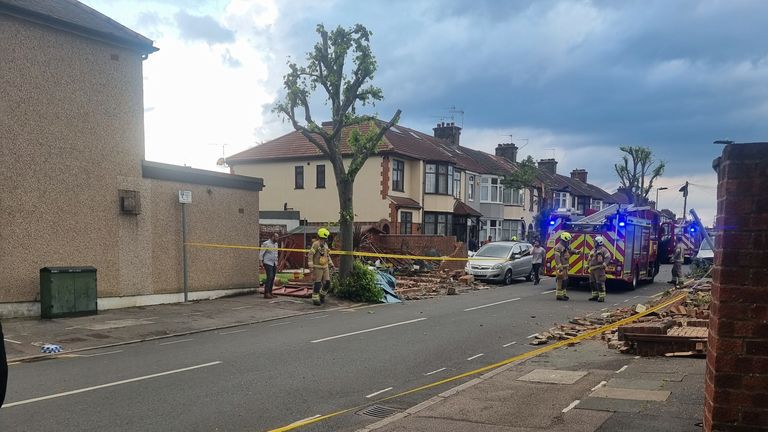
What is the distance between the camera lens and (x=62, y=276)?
38.4 ft

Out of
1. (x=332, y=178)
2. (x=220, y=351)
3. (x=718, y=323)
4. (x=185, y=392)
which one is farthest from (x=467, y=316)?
(x=332, y=178)

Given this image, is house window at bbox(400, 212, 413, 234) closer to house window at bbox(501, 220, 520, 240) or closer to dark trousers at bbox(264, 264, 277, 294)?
house window at bbox(501, 220, 520, 240)

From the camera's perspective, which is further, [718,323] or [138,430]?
[138,430]

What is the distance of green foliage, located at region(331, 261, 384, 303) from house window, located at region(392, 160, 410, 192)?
18.1 meters

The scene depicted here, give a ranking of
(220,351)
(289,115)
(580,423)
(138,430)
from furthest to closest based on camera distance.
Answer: (289,115), (220,351), (138,430), (580,423)

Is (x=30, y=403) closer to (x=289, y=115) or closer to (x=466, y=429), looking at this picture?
(x=466, y=429)

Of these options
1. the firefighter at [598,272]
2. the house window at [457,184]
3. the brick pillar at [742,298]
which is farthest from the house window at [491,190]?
Result: the brick pillar at [742,298]

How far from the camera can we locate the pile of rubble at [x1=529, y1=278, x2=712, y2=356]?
24.9ft

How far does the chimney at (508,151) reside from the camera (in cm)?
5566

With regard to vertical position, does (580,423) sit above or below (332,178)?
below

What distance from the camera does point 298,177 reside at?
120 ft

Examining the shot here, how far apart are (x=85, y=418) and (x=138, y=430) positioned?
0.75 meters

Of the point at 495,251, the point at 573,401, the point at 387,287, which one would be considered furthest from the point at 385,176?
the point at 573,401

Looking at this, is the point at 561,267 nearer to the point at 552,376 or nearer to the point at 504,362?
the point at 504,362
